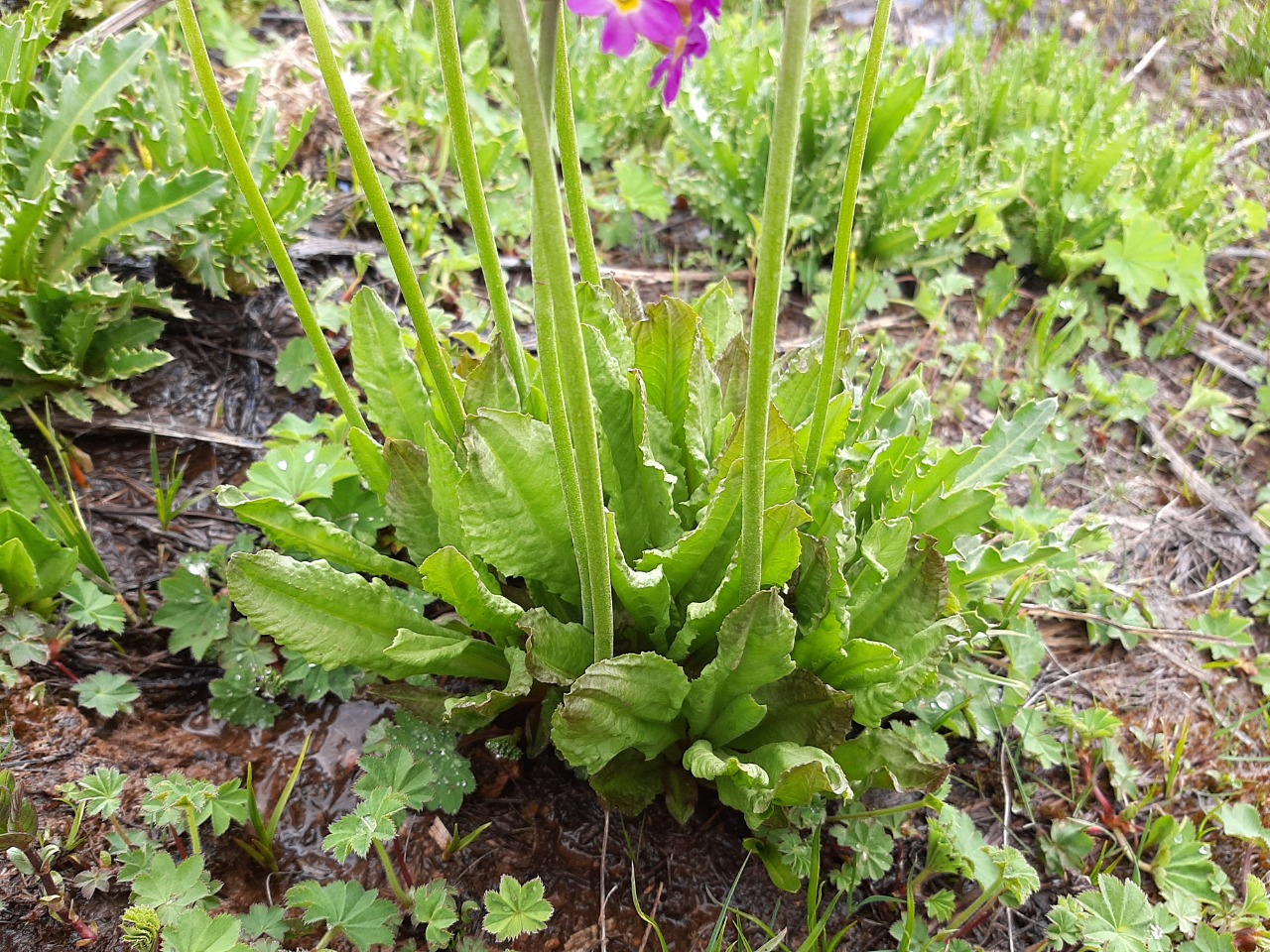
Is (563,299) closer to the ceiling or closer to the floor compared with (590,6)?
closer to the floor

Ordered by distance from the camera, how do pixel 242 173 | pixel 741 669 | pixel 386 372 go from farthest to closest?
1. pixel 386 372
2. pixel 741 669
3. pixel 242 173

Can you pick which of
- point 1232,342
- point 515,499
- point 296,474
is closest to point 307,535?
point 296,474

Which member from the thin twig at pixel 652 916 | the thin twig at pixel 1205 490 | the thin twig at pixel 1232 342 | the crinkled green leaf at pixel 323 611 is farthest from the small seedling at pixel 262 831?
the thin twig at pixel 1232 342

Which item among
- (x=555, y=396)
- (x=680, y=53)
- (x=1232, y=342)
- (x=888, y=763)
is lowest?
(x=888, y=763)

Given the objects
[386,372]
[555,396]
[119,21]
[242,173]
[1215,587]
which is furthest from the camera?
[1215,587]

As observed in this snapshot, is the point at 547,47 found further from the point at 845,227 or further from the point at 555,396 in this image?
the point at 845,227

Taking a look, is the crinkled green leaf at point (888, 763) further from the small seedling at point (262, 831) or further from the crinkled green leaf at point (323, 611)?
the small seedling at point (262, 831)

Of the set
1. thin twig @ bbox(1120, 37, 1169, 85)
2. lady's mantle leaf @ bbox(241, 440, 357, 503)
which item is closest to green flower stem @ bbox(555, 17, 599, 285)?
lady's mantle leaf @ bbox(241, 440, 357, 503)

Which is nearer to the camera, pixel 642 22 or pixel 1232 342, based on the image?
pixel 642 22
